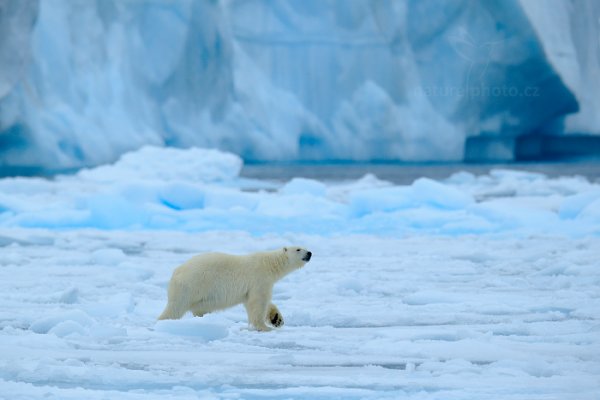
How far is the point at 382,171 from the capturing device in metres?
18.4

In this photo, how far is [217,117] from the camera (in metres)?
18.2

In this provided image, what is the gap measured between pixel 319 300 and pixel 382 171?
14240 mm

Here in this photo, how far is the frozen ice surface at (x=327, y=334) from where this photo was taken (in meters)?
2.59

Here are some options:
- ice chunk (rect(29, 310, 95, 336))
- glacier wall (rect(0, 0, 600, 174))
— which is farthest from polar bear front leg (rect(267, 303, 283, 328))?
glacier wall (rect(0, 0, 600, 174))

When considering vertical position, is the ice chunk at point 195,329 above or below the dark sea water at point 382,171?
above

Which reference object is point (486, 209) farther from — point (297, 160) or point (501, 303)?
point (297, 160)

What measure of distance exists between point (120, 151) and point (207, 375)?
14032 mm

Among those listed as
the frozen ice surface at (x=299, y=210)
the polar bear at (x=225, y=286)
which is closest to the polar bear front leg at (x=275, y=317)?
the polar bear at (x=225, y=286)

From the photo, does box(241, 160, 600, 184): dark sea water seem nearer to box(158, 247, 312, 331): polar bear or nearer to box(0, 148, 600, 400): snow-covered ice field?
box(0, 148, 600, 400): snow-covered ice field

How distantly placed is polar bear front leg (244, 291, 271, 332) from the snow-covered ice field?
47 millimetres

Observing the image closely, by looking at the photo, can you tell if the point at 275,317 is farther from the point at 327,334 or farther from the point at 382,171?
the point at 382,171

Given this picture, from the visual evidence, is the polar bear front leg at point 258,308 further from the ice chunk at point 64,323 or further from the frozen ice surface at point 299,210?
the frozen ice surface at point 299,210

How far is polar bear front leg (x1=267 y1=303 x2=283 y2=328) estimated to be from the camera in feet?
11.4

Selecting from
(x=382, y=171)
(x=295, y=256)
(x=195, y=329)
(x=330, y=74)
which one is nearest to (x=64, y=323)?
(x=195, y=329)
